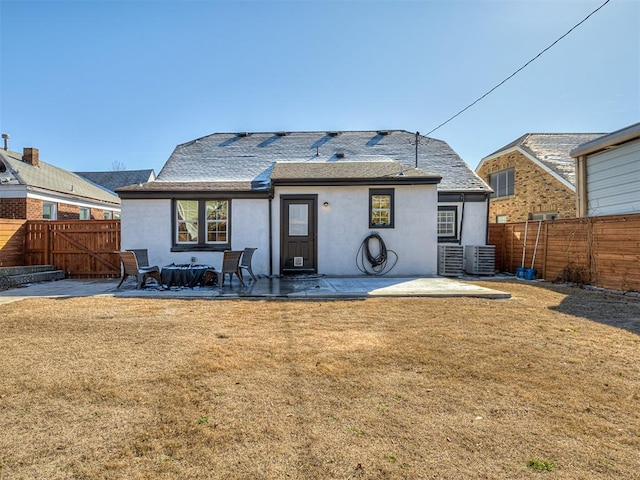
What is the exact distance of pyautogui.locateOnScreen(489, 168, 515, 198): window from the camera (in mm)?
17773

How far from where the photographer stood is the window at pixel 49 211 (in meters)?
15.5

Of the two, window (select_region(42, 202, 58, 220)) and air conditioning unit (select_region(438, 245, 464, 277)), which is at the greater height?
window (select_region(42, 202, 58, 220))

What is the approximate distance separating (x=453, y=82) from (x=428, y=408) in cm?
1128

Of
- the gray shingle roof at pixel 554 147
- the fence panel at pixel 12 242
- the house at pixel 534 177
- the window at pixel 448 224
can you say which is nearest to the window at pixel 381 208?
the window at pixel 448 224

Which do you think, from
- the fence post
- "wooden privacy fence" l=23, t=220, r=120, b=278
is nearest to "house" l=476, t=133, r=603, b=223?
"wooden privacy fence" l=23, t=220, r=120, b=278

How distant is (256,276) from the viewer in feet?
33.5

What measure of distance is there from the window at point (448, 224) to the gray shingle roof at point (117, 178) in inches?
913

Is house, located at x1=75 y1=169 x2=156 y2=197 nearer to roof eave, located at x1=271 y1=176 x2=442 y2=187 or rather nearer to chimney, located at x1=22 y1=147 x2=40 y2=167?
chimney, located at x1=22 y1=147 x2=40 y2=167

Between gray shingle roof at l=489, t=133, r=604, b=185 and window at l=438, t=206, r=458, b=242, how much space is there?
6.32 m

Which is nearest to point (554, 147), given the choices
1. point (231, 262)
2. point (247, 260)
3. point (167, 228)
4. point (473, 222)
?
point (473, 222)

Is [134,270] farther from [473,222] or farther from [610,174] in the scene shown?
[610,174]

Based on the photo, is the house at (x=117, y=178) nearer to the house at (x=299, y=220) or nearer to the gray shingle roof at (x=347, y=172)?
the house at (x=299, y=220)

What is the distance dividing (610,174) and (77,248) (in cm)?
1656

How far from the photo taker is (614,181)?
29.7ft
